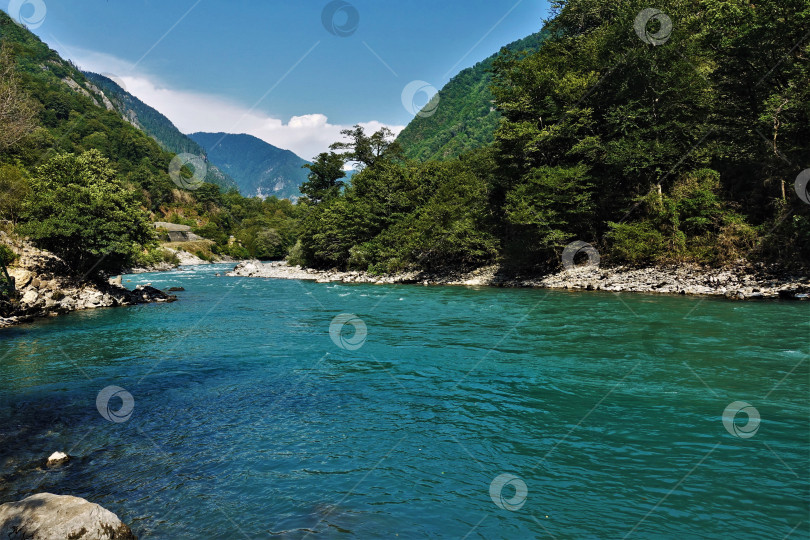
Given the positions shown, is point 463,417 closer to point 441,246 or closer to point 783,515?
point 783,515

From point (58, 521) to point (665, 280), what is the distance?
91.2 feet

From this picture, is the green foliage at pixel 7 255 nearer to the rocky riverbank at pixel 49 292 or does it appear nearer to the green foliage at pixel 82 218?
the rocky riverbank at pixel 49 292

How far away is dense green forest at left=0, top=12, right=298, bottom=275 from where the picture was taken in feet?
78.4

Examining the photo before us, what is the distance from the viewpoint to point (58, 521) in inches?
169

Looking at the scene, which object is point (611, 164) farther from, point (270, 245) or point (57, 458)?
point (270, 245)

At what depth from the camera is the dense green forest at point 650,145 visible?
22844mm

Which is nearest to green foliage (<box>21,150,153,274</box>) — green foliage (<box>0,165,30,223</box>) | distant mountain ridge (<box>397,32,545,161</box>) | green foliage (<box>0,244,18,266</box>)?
green foliage (<box>0,165,30,223</box>)

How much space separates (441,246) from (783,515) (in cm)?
3545

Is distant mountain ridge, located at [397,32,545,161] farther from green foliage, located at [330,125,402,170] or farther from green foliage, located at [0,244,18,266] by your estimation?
green foliage, located at [0,244,18,266]

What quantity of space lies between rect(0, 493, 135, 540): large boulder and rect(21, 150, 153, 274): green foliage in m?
23.7

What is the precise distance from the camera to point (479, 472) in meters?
6.12

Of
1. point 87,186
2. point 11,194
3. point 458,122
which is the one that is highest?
point 458,122

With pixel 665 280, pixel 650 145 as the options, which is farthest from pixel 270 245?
pixel 665 280

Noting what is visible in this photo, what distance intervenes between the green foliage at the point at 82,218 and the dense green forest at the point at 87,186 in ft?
0.17
